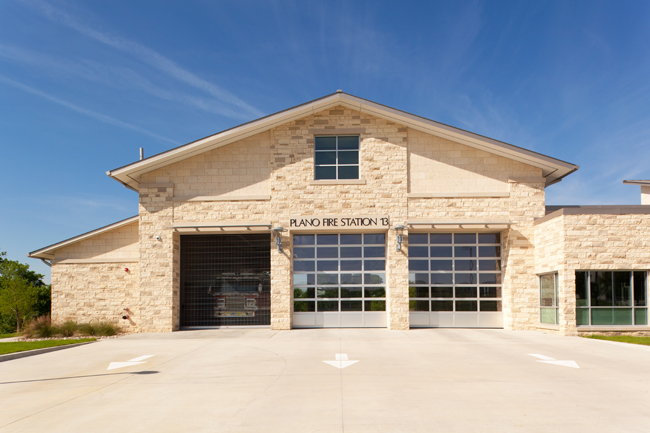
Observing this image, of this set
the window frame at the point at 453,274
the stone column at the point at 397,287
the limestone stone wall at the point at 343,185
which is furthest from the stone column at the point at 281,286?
the window frame at the point at 453,274

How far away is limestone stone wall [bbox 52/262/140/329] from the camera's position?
61.7ft

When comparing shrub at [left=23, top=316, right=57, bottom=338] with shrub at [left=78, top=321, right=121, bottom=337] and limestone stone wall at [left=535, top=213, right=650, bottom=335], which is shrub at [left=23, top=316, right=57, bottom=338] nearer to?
shrub at [left=78, top=321, right=121, bottom=337]

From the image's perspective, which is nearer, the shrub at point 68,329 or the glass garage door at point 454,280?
the shrub at point 68,329

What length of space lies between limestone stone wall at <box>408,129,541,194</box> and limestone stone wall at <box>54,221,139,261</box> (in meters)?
11.6

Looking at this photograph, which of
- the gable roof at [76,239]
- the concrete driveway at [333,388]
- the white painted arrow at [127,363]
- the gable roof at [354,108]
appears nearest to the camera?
the concrete driveway at [333,388]

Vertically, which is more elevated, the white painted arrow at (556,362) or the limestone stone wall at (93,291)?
the limestone stone wall at (93,291)

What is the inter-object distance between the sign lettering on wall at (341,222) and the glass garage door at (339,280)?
30.1 inches

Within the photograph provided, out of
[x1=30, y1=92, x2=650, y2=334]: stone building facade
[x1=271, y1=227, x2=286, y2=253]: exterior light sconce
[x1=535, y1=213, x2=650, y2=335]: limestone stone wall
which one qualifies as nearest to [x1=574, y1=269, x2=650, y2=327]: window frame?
[x1=535, y1=213, x2=650, y2=335]: limestone stone wall

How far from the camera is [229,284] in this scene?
62.0ft

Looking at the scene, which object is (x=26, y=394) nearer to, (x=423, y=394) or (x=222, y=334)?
(x=423, y=394)

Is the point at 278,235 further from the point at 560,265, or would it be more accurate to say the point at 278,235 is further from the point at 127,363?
the point at 560,265

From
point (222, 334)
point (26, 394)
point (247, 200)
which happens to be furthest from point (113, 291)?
point (26, 394)

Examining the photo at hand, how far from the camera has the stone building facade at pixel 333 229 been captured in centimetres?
1786

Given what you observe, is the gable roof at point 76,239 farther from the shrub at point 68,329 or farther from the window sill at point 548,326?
the window sill at point 548,326
